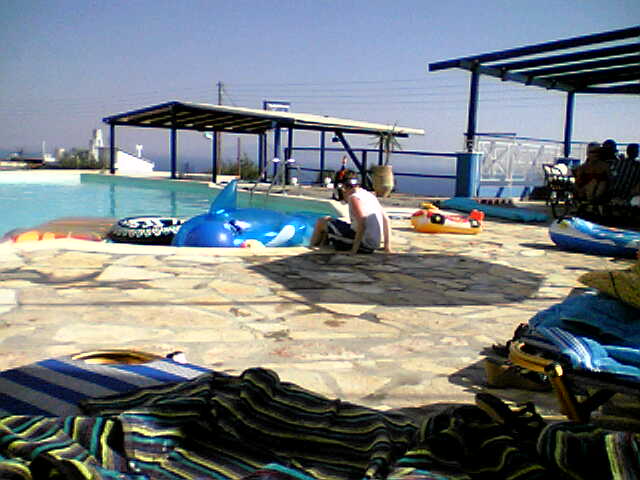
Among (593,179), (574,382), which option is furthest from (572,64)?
(574,382)

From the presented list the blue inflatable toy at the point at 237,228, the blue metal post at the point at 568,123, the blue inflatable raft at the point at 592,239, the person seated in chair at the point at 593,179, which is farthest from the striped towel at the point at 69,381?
the blue metal post at the point at 568,123

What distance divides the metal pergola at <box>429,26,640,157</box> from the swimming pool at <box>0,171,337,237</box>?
12.8 feet

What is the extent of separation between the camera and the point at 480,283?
4785 millimetres

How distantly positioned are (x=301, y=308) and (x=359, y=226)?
6.94 feet

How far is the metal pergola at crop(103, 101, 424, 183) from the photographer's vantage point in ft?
45.7

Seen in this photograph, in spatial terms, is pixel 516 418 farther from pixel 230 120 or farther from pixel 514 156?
pixel 230 120

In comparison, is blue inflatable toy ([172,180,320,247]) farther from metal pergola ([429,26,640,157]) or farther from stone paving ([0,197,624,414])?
metal pergola ([429,26,640,157])

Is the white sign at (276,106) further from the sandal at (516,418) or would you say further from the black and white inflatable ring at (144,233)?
the sandal at (516,418)

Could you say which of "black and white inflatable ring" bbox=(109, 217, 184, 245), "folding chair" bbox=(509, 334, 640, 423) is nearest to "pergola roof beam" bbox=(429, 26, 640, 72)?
"black and white inflatable ring" bbox=(109, 217, 184, 245)

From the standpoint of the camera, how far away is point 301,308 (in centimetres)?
385

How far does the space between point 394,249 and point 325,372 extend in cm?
373

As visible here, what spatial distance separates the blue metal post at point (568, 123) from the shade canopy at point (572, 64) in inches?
12.5

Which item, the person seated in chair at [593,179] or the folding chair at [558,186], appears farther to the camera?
the folding chair at [558,186]

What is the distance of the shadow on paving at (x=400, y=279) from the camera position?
421cm
